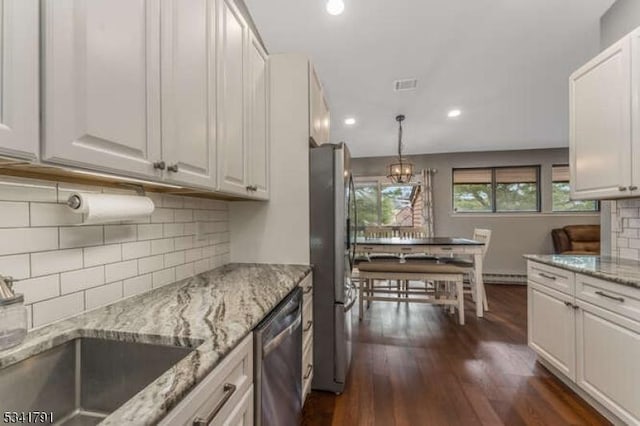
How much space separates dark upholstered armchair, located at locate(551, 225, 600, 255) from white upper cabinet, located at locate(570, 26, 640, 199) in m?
3.39

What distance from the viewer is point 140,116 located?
3.03ft

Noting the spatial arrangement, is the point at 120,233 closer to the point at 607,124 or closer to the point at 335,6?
the point at 335,6

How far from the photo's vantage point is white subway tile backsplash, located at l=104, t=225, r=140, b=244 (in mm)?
1162

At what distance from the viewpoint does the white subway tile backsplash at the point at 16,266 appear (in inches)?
32.6

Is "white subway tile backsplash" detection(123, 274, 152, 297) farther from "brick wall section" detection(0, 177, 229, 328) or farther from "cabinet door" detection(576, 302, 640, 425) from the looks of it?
"cabinet door" detection(576, 302, 640, 425)

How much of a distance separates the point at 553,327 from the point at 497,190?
4.15m

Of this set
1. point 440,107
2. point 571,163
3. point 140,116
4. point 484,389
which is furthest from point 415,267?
point 140,116

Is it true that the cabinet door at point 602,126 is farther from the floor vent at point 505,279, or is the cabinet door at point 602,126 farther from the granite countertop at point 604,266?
the floor vent at point 505,279

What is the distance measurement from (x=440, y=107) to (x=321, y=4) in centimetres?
227

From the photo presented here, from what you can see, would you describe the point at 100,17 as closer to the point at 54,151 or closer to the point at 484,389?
the point at 54,151

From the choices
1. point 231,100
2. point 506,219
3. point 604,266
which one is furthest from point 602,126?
point 506,219

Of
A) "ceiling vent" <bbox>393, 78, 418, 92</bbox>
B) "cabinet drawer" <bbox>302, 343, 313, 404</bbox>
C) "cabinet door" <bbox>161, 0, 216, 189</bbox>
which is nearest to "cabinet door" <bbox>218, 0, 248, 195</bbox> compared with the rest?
"cabinet door" <bbox>161, 0, 216, 189</bbox>

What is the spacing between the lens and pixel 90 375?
2.88 ft

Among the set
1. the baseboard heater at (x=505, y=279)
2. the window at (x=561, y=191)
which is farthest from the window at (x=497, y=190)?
the baseboard heater at (x=505, y=279)
